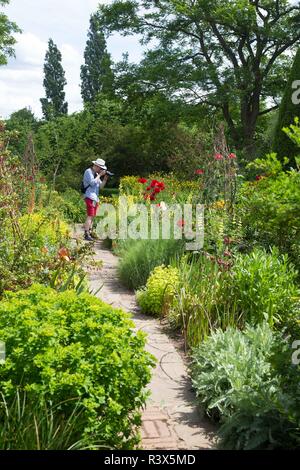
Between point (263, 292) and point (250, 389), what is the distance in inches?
67.0

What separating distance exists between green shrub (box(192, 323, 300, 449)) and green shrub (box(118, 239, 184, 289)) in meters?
2.98

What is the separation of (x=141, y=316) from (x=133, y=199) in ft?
17.4

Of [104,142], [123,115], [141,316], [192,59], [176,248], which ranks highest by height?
[192,59]

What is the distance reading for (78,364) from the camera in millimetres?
2682

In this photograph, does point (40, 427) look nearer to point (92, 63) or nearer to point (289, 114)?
point (289, 114)

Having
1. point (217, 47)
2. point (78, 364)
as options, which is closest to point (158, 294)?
point (78, 364)

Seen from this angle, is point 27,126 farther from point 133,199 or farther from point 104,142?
point 133,199

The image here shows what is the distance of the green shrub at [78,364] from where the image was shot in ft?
8.52

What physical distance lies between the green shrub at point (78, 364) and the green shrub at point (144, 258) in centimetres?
390

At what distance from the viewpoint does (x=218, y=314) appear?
4715 millimetres

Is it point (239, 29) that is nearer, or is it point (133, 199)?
point (133, 199)

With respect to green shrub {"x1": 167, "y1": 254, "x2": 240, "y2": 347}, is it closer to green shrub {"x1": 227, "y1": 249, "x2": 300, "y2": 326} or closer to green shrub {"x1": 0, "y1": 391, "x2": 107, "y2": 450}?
green shrub {"x1": 227, "y1": 249, "x2": 300, "y2": 326}

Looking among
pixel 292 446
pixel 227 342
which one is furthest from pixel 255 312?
pixel 292 446

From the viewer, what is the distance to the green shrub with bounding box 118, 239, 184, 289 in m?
7.01
